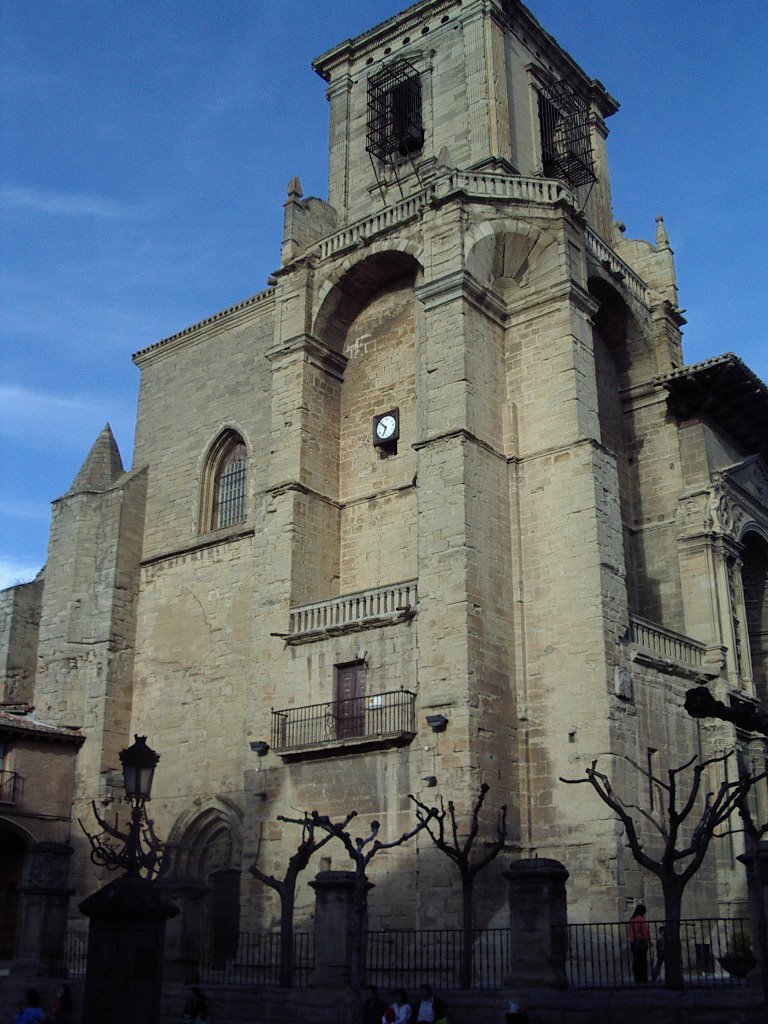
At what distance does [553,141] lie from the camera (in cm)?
2667

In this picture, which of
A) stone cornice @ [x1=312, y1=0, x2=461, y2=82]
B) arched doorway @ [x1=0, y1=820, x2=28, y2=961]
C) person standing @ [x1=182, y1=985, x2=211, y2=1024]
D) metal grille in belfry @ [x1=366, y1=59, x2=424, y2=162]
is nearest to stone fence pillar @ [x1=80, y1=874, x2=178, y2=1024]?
person standing @ [x1=182, y1=985, x2=211, y2=1024]

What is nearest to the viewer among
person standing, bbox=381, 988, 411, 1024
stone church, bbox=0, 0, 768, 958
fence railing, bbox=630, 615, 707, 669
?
person standing, bbox=381, 988, 411, 1024

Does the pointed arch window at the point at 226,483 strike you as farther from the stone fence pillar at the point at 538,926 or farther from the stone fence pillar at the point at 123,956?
the stone fence pillar at the point at 123,956

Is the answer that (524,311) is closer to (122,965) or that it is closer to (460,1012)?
(460,1012)

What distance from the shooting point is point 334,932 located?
12.9 m

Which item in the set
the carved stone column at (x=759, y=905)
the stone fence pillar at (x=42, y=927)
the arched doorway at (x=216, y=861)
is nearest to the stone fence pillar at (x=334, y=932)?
the carved stone column at (x=759, y=905)

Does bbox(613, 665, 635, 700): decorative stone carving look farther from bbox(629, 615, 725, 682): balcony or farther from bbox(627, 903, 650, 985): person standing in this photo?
bbox(627, 903, 650, 985): person standing

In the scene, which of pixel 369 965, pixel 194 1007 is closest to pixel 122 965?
pixel 194 1007

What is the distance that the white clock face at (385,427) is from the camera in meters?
22.2

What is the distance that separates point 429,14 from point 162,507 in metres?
12.9

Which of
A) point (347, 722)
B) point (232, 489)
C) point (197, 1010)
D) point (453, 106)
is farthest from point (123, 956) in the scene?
point (453, 106)

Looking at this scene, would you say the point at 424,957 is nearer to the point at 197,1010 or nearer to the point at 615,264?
the point at 197,1010

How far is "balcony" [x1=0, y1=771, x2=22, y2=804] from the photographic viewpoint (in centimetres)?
2286

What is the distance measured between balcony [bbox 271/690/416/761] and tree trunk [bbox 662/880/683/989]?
5.72 m
